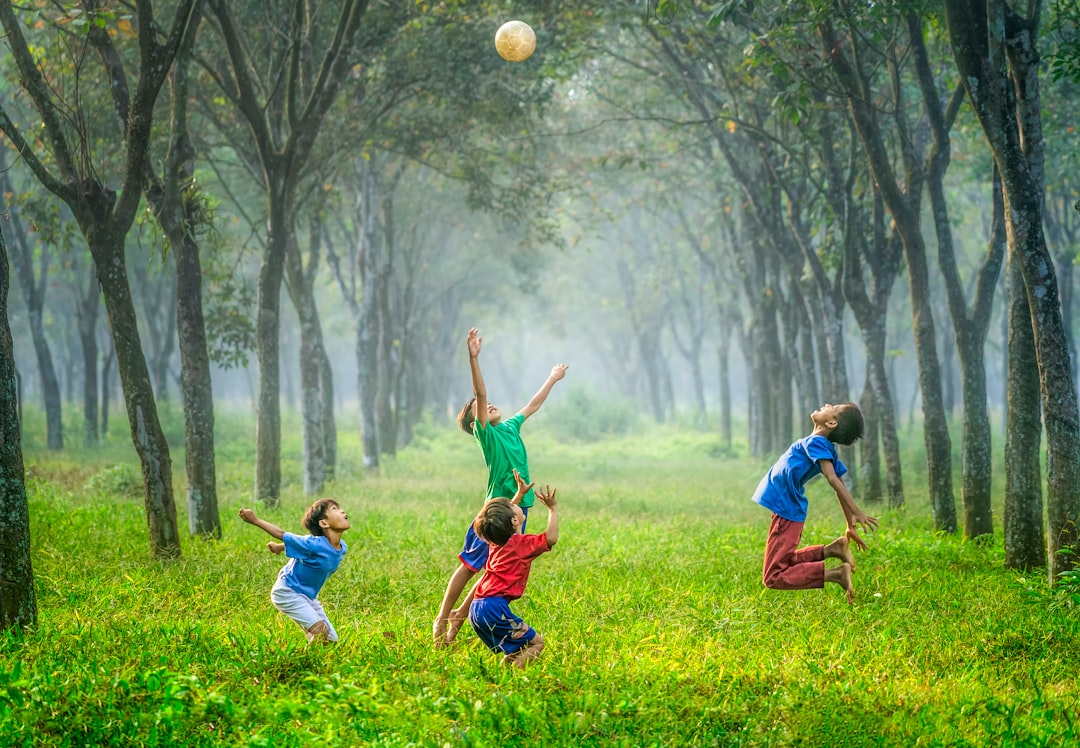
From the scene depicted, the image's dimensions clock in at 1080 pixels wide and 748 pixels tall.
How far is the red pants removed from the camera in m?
7.20

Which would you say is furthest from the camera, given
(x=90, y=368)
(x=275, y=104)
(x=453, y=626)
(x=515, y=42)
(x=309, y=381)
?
(x=90, y=368)

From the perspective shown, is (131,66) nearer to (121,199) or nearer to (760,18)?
(121,199)

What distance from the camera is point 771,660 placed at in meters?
5.67

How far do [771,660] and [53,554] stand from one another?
6568 millimetres

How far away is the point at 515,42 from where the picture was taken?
8844 mm

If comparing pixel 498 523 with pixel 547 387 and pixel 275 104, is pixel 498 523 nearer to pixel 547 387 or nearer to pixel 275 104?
pixel 547 387

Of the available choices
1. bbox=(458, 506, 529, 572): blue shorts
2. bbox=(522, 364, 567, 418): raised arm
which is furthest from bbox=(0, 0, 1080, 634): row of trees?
bbox=(522, 364, 567, 418): raised arm

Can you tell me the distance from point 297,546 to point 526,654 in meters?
1.59

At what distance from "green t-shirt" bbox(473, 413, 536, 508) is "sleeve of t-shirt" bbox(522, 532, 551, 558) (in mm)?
949

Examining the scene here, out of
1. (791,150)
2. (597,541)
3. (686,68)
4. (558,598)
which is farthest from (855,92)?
(558,598)

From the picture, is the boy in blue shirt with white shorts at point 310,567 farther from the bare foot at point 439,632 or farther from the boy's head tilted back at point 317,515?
the bare foot at point 439,632

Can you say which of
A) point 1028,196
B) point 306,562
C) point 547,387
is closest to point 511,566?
point 306,562

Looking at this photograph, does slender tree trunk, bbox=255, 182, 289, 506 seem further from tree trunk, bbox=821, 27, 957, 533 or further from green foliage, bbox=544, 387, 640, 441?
green foliage, bbox=544, 387, 640, 441

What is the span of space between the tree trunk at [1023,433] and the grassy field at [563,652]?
1.40 ft
